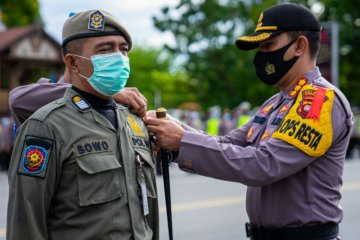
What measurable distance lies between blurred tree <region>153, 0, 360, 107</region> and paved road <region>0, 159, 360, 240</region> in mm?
20778

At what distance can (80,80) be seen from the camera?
270 cm

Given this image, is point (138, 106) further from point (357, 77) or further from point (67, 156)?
point (357, 77)

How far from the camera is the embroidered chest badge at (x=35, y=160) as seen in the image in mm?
2334

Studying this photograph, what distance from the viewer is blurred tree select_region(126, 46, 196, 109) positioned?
57112mm

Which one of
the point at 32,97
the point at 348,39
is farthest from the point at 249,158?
the point at 348,39

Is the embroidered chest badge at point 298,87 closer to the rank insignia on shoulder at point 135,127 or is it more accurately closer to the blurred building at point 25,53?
A: the rank insignia on shoulder at point 135,127

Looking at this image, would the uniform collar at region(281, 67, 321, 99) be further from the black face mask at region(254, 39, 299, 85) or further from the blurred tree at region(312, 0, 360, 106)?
the blurred tree at region(312, 0, 360, 106)

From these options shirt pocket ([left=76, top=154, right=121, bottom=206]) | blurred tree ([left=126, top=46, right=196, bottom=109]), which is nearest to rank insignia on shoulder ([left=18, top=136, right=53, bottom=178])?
shirt pocket ([left=76, top=154, right=121, bottom=206])

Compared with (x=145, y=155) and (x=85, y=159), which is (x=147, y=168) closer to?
(x=145, y=155)

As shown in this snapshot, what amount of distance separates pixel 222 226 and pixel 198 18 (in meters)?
27.7

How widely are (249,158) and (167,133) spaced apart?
42 centimetres

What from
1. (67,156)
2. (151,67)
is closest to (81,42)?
(67,156)

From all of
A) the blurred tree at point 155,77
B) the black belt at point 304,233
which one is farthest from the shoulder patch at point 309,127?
the blurred tree at point 155,77

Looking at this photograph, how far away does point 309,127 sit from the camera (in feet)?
8.88
